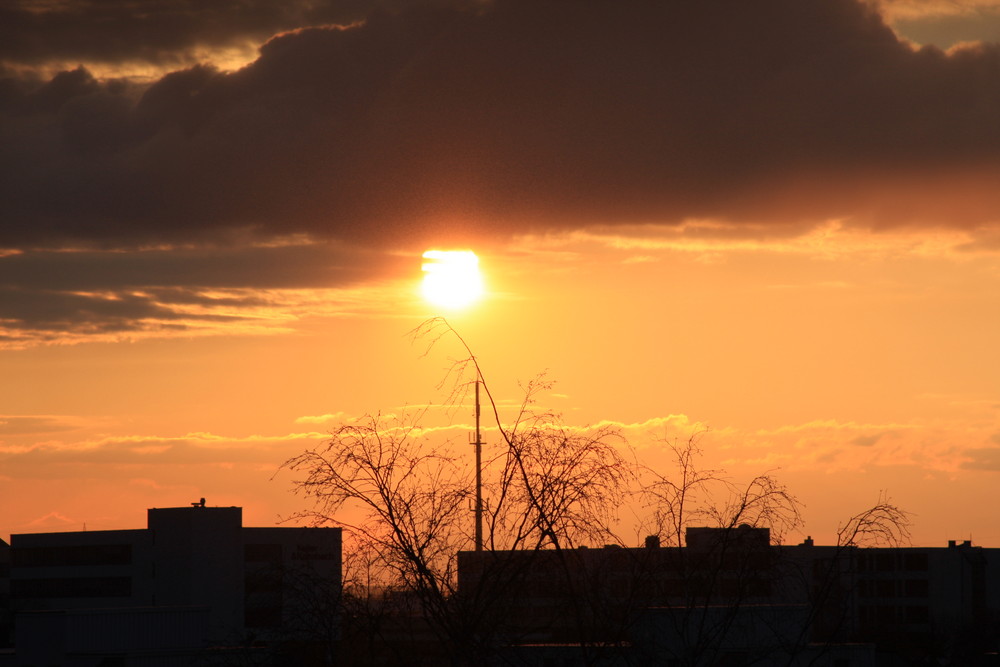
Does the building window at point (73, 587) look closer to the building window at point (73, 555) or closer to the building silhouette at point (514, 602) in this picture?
the building silhouette at point (514, 602)

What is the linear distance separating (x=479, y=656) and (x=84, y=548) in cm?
11952

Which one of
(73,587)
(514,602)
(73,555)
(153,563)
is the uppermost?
(73,555)

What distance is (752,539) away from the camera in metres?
20.2

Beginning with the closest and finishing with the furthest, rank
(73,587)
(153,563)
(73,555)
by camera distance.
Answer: (153,563) → (73,587) → (73,555)

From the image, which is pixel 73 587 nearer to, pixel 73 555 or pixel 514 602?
pixel 73 555

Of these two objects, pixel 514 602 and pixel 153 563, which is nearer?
pixel 514 602

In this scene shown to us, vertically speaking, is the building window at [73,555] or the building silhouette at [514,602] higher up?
the building window at [73,555]

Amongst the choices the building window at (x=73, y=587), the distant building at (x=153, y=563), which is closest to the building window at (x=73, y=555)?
the distant building at (x=153, y=563)

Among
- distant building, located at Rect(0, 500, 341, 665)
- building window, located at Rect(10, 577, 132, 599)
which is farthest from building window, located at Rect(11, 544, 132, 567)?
building window, located at Rect(10, 577, 132, 599)

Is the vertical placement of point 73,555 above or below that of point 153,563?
above

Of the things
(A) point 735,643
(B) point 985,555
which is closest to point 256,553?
(B) point 985,555

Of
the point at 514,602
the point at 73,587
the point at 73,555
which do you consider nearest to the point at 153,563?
the point at 73,587

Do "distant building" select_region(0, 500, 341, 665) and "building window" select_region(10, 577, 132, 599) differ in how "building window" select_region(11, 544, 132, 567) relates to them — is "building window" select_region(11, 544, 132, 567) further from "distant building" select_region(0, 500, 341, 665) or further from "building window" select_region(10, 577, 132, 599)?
"building window" select_region(10, 577, 132, 599)

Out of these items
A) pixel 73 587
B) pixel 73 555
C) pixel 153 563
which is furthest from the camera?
pixel 73 555
